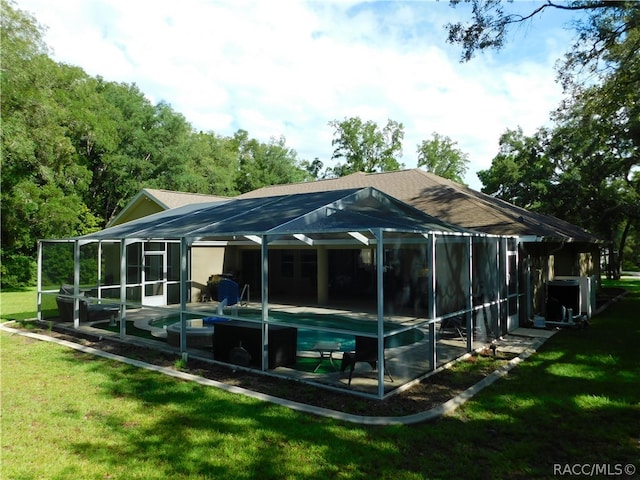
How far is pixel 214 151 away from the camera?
41.5 metres

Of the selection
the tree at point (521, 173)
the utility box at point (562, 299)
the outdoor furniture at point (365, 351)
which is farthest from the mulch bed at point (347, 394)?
the tree at point (521, 173)

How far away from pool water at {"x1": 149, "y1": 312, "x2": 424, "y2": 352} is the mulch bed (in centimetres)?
73

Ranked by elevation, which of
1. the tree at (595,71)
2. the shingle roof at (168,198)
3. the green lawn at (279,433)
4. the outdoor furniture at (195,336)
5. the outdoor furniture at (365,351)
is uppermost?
the tree at (595,71)

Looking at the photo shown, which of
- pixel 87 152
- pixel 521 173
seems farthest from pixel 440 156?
pixel 87 152

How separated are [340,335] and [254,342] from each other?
1954 mm

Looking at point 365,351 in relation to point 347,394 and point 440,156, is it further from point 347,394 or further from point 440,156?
point 440,156

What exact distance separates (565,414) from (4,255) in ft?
86.6

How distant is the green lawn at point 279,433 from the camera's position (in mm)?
4066

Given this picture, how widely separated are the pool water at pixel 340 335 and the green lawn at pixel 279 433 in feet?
4.71

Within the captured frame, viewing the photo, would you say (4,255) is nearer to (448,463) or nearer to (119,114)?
(119,114)

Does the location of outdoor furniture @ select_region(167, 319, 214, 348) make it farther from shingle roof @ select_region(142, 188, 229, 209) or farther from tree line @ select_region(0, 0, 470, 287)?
tree line @ select_region(0, 0, 470, 287)

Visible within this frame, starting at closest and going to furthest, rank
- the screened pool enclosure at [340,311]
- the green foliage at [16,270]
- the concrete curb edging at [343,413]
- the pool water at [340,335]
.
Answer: the concrete curb edging at [343,413]
the screened pool enclosure at [340,311]
the pool water at [340,335]
the green foliage at [16,270]

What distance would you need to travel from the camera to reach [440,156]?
44.0m

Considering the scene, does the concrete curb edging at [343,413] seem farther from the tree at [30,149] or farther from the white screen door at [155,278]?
the tree at [30,149]
